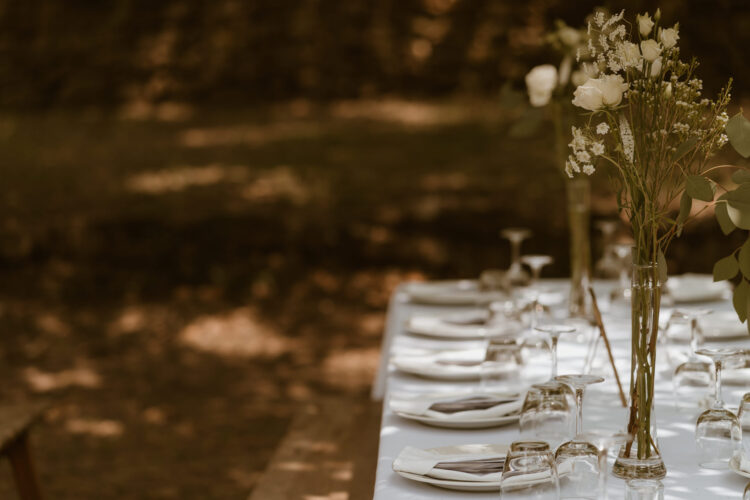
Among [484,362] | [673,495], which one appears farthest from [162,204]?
[673,495]

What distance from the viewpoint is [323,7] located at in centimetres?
776

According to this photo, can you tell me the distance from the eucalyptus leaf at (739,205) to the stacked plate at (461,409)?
2.14 ft

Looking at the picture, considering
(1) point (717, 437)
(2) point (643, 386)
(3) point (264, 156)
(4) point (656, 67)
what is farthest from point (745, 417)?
(3) point (264, 156)

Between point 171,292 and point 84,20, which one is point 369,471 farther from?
point 84,20

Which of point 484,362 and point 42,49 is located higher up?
point 42,49

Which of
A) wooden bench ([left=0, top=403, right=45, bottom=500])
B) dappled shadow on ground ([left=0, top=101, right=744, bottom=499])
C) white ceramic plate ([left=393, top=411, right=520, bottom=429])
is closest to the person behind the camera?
white ceramic plate ([left=393, top=411, right=520, bottom=429])

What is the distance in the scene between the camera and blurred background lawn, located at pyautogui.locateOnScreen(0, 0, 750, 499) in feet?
23.6

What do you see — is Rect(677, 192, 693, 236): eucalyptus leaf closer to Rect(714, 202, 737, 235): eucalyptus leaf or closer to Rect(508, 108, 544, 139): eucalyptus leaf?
Rect(714, 202, 737, 235): eucalyptus leaf

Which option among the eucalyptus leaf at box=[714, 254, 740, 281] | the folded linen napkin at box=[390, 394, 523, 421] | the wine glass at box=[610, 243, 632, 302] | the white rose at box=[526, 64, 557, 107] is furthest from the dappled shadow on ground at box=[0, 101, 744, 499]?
the eucalyptus leaf at box=[714, 254, 740, 281]

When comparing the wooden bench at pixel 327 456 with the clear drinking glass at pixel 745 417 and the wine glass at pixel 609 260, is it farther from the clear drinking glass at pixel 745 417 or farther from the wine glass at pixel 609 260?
the clear drinking glass at pixel 745 417

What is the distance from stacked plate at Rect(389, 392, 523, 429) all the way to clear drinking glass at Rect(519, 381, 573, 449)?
0.34 ft

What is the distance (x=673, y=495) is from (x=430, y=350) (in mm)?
1050

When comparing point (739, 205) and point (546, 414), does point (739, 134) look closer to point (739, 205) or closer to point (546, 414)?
point (739, 205)

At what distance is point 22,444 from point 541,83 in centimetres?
192
